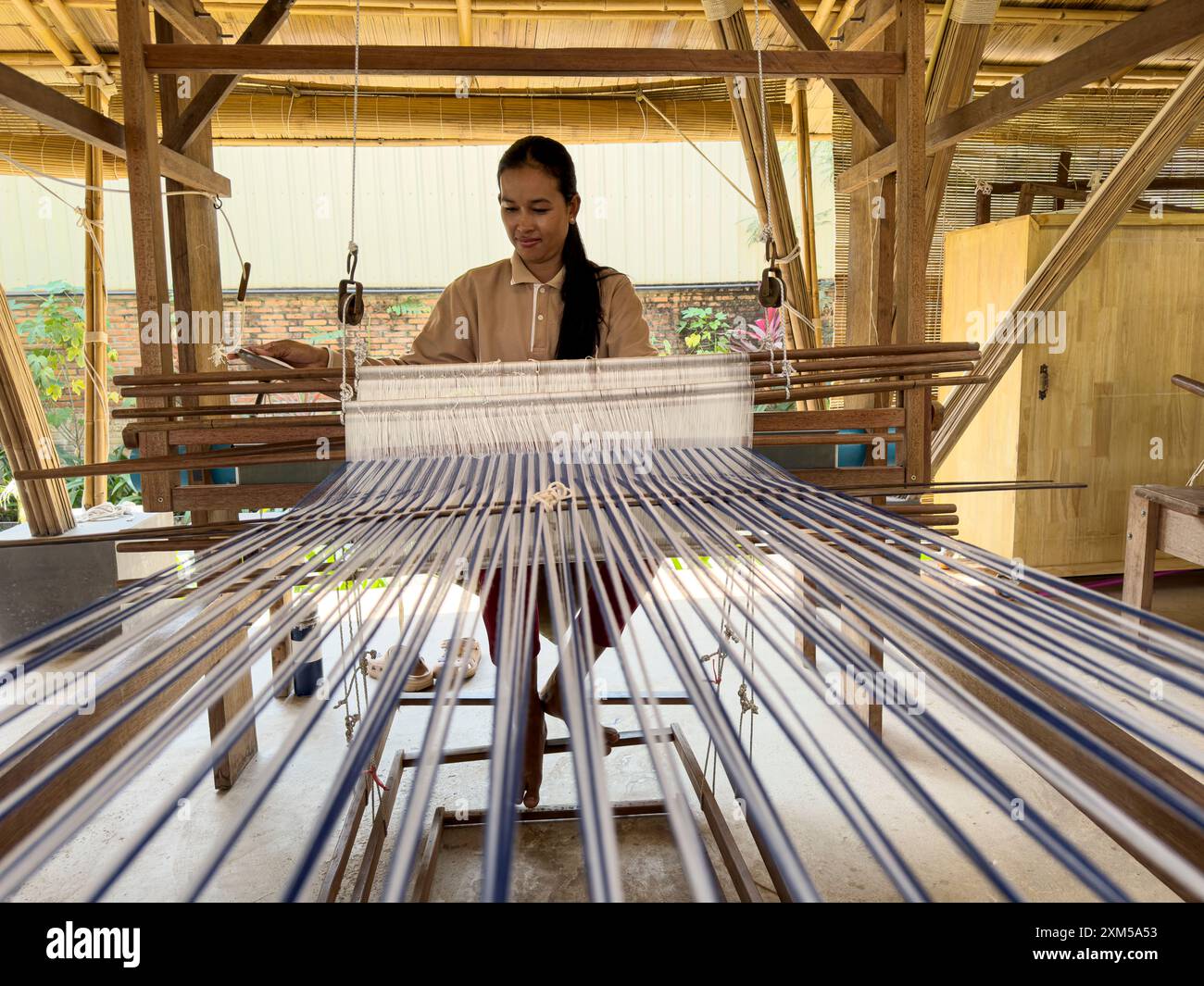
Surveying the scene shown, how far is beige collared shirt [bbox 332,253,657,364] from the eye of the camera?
189cm

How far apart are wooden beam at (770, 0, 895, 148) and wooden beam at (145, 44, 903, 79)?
26 cm

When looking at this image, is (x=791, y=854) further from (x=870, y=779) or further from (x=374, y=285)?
(x=374, y=285)

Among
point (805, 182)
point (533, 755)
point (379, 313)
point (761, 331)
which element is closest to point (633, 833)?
point (533, 755)

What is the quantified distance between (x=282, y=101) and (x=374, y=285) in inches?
95.2

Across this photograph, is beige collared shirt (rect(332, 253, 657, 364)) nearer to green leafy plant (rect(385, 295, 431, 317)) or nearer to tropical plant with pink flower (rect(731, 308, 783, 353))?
tropical plant with pink flower (rect(731, 308, 783, 353))

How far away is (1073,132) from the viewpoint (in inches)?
161

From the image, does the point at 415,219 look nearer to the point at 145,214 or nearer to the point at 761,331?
the point at 761,331

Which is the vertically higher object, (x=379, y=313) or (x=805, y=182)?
(x=805, y=182)

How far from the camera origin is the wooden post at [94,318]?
3156mm

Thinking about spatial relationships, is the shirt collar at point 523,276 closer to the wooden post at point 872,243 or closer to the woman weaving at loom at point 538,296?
the woman weaving at loom at point 538,296

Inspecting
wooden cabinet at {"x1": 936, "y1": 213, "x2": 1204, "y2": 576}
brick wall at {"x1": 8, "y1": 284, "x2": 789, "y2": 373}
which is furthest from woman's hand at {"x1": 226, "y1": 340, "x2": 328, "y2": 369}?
brick wall at {"x1": 8, "y1": 284, "x2": 789, "y2": 373}

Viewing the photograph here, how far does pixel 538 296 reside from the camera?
1905 mm

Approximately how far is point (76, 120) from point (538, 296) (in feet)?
3.13

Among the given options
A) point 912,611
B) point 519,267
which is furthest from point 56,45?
point 912,611
